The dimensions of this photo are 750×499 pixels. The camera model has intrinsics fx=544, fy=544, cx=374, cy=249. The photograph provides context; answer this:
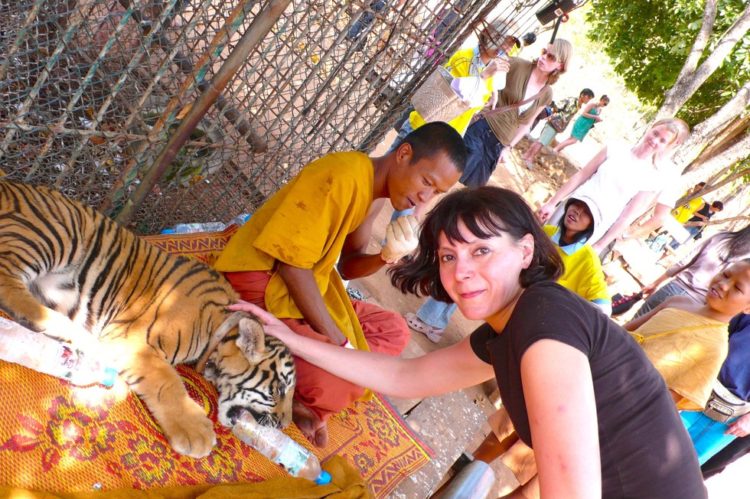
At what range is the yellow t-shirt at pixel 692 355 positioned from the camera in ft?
10.6

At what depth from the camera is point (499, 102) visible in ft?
16.8

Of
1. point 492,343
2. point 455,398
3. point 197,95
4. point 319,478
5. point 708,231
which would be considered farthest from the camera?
point 708,231

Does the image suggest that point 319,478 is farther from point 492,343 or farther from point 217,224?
point 217,224

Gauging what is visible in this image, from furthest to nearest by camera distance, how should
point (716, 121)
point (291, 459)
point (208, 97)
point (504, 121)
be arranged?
point (716, 121) < point (504, 121) < point (208, 97) < point (291, 459)

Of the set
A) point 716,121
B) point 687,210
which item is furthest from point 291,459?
point 687,210

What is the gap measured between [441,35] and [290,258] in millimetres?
2317

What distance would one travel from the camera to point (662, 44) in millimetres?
10539

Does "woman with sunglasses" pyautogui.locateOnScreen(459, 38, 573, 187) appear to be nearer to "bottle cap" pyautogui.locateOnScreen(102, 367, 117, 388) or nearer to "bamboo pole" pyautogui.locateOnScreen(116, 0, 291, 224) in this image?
"bamboo pole" pyautogui.locateOnScreen(116, 0, 291, 224)

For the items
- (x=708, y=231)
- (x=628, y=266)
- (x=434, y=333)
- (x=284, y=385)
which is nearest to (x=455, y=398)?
(x=434, y=333)

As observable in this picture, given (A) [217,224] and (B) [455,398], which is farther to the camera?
(B) [455,398]

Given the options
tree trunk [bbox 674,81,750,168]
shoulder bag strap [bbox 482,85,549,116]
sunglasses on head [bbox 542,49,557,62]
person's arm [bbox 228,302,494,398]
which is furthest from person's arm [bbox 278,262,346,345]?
tree trunk [bbox 674,81,750,168]

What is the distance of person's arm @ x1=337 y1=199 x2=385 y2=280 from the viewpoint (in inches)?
130

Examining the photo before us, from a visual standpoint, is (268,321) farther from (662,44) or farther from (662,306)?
(662,44)

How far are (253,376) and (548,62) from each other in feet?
13.4
